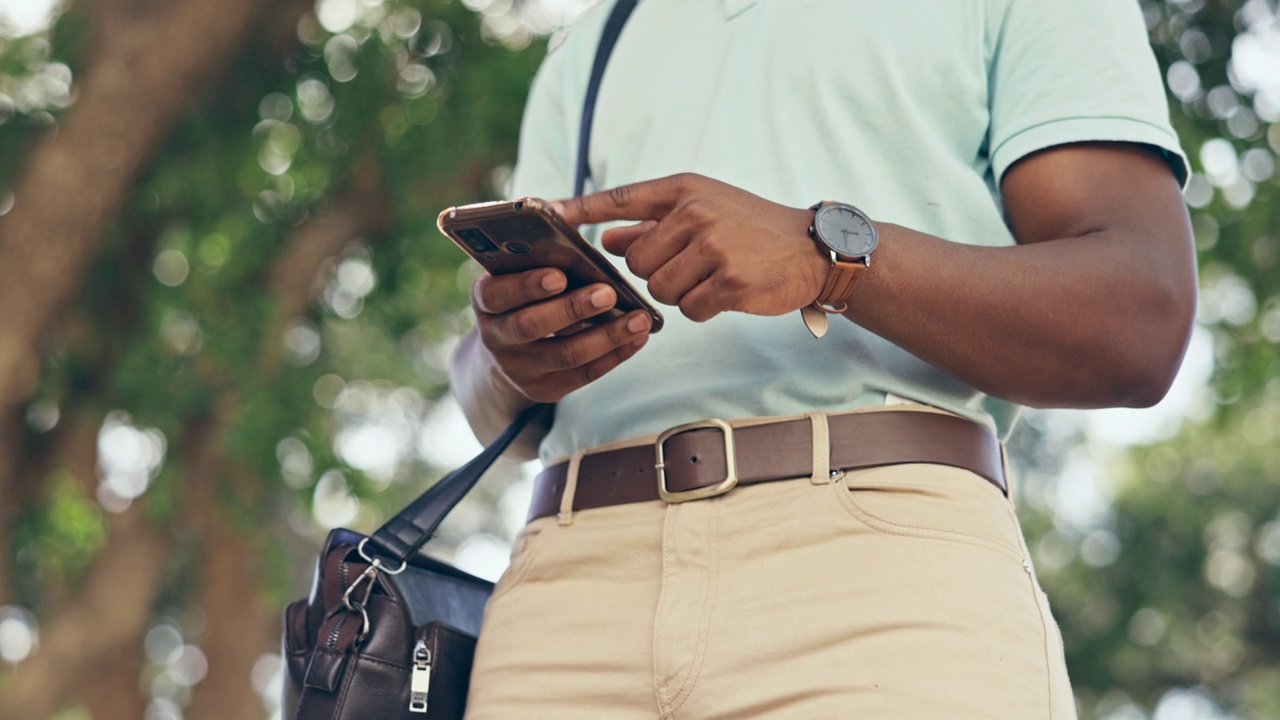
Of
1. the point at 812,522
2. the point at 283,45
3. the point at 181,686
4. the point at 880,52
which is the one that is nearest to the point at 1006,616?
the point at 812,522

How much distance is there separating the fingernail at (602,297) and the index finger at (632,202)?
0.07 meters

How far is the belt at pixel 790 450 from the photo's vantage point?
57.0 inches

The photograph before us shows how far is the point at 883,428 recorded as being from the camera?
4.78ft

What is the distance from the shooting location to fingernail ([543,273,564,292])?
143 cm

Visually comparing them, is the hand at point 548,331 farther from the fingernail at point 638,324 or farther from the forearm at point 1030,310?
the forearm at point 1030,310

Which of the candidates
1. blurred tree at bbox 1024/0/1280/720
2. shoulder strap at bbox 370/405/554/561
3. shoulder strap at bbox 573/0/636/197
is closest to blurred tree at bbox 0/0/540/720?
shoulder strap at bbox 573/0/636/197

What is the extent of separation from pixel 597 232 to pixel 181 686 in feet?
55.1

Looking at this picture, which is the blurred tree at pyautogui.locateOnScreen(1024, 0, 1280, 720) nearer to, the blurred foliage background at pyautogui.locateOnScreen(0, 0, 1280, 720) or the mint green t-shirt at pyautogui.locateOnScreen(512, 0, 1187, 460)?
the blurred foliage background at pyautogui.locateOnScreen(0, 0, 1280, 720)

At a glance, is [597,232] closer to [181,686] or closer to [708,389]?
[708,389]

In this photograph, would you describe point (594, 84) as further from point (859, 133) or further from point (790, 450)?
point (790, 450)

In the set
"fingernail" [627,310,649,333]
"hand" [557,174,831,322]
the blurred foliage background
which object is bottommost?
the blurred foliage background

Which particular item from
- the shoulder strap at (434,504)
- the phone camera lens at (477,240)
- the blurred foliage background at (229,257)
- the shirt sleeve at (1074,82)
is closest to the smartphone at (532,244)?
the phone camera lens at (477,240)

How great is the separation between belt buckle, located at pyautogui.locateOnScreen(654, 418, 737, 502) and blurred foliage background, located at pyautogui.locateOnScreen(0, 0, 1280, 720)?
475 centimetres

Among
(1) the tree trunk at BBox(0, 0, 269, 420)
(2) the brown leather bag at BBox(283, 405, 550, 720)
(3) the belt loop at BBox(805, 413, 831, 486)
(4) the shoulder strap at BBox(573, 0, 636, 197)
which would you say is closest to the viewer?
(3) the belt loop at BBox(805, 413, 831, 486)
